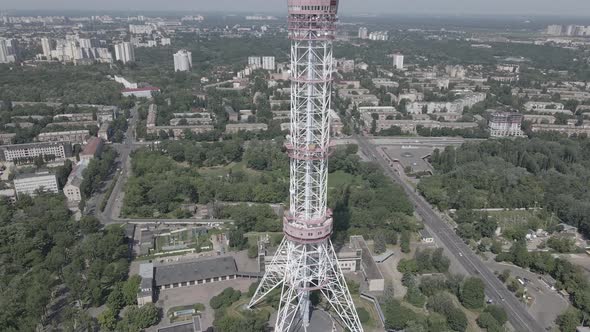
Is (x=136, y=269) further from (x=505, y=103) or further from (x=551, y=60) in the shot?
(x=551, y=60)

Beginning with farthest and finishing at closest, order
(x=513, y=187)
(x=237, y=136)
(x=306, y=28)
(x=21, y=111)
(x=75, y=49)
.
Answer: (x=75, y=49), (x=21, y=111), (x=237, y=136), (x=513, y=187), (x=306, y=28)

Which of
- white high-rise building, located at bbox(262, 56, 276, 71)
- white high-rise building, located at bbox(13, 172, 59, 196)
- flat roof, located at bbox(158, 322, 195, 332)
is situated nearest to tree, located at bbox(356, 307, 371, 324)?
flat roof, located at bbox(158, 322, 195, 332)

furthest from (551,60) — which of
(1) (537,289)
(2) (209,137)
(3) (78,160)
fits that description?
(3) (78,160)

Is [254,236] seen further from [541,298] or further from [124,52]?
[124,52]

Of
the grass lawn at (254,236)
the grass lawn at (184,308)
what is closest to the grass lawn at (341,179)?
the grass lawn at (254,236)

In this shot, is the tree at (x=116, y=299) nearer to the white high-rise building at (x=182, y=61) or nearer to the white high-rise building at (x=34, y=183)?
the white high-rise building at (x=34, y=183)
